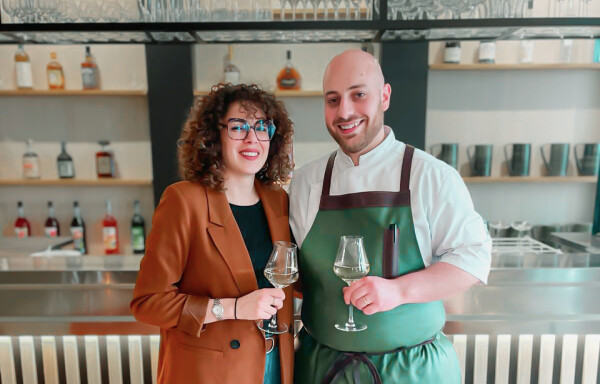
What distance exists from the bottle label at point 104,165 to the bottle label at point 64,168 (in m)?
0.20

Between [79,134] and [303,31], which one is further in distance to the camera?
[79,134]

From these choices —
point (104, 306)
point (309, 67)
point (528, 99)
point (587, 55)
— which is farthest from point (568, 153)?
point (104, 306)

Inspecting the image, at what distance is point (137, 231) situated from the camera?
11.3ft

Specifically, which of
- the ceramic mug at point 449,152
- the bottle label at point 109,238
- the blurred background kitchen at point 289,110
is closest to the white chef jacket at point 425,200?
the blurred background kitchen at point 289,110

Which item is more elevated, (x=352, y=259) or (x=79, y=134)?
(x=79, y=134)

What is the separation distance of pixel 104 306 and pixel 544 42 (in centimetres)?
343

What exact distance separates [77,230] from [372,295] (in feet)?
9.88

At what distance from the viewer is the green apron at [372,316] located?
1.24 metres

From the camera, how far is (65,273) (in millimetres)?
1708

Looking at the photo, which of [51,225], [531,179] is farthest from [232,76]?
[531,179]

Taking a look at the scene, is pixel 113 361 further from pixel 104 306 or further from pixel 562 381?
pixel 562 381

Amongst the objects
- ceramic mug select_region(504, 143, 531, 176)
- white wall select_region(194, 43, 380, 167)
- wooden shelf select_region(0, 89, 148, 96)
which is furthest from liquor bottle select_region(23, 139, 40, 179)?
ceramic mug select_region(504, 143, 531, 176)

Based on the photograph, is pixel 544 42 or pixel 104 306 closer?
pixel 104 306

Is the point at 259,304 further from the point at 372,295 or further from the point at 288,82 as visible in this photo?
the point at 288,82
